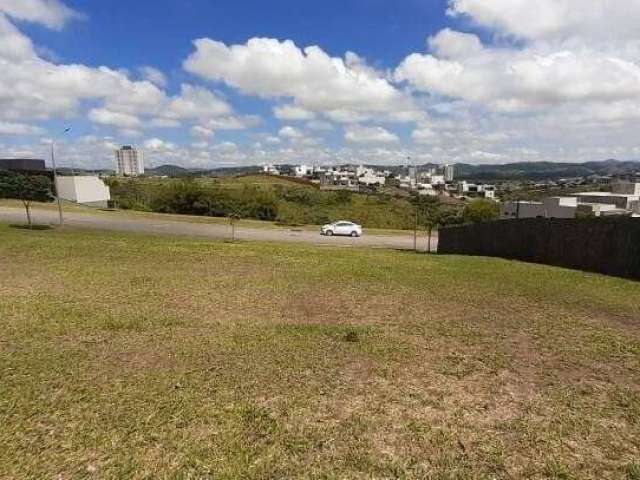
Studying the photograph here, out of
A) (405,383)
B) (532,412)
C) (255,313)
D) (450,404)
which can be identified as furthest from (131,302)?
(532,412)

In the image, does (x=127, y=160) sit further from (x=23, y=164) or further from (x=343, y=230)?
(x=343, y=230)

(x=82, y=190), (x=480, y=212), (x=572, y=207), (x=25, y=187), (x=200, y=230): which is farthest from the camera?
(x=480, y=212)

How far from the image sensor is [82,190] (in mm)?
49469

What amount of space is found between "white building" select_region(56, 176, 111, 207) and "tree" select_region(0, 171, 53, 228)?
5.26ft

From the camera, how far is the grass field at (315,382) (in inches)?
137

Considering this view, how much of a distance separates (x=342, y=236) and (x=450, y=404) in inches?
1067

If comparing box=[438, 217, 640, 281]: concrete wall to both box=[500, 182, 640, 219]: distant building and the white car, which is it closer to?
the white car

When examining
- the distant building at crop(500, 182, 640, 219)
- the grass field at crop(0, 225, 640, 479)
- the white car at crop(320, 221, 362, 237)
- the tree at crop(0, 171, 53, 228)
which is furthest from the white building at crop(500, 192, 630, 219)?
the tree at crop(0, 171, 53, 228)

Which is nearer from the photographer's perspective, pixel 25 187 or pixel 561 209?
pixel 25 187

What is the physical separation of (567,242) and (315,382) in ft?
41.2

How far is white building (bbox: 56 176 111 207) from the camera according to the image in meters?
48.9

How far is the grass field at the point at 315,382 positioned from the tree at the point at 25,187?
42664mm

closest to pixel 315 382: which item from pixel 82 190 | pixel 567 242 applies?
pixel 567 242

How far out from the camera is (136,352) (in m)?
5.64
